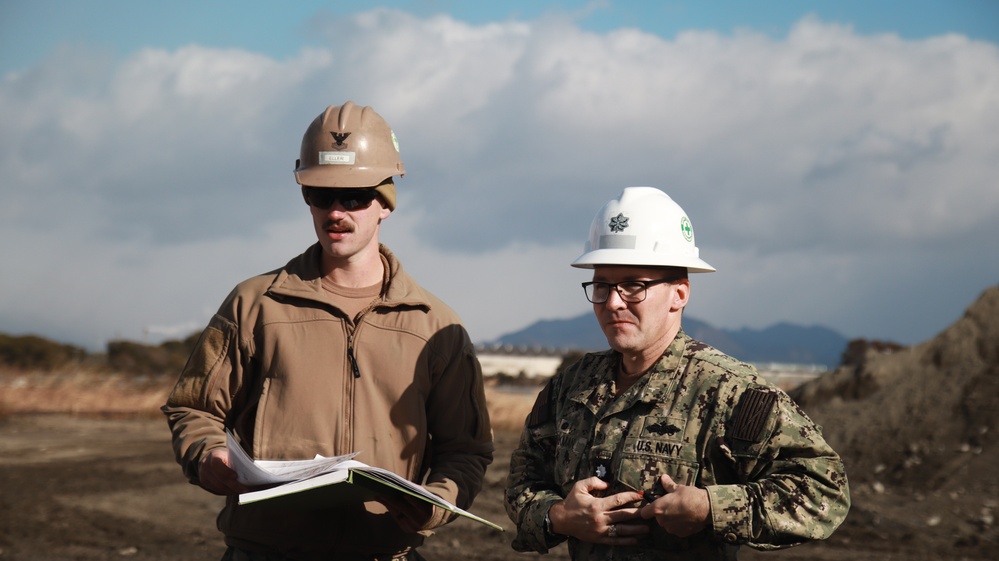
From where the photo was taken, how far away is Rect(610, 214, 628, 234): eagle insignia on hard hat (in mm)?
3646

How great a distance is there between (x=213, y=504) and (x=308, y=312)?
398 inches

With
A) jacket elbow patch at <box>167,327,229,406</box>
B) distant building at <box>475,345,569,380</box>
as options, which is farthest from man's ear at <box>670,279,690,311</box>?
distant building at <box>475,345,569,380</box>

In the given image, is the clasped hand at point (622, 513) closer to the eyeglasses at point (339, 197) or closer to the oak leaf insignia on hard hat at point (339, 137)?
the eyeglasses at point (339, 197)

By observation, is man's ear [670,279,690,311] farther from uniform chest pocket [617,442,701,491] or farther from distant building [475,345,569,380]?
distant building [475,345,569,380]

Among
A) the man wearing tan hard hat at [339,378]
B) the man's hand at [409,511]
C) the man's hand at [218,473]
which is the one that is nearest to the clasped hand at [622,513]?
the man's hand at [409,511]

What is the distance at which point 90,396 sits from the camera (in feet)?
77.5

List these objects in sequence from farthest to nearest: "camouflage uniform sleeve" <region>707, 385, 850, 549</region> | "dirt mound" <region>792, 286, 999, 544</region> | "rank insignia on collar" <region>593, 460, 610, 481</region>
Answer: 1. "dirt mound" <region>792, 286, 999, 544</region>
2. "rank insignia on collar" <region>593, 460, 610, 481</region>
3. "camouflage uniform sleeve" <region>707, 385, 850, 549</region>

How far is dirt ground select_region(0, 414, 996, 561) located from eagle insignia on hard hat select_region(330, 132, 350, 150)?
23.3ft

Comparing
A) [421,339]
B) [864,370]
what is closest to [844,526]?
[864,370]

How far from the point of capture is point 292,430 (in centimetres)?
389

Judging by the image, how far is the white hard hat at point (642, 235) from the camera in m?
3.54

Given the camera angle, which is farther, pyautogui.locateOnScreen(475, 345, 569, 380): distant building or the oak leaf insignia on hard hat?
pyautogui.locateOnScreen(475, 345, 569, 380): distant building

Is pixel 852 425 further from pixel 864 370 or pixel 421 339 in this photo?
pixel 421 339

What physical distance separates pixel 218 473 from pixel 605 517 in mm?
1370
